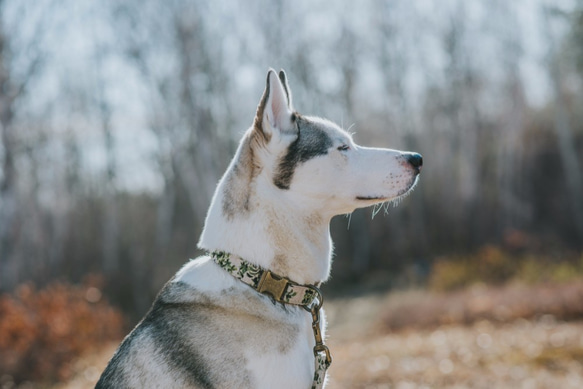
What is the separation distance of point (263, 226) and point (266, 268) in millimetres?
205

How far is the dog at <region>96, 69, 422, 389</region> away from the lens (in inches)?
100

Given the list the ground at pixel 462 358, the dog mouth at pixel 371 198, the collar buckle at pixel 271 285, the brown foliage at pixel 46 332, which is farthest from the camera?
the brown foliage at pixel 46 332

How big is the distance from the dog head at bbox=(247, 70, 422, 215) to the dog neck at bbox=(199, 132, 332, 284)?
0.11ft

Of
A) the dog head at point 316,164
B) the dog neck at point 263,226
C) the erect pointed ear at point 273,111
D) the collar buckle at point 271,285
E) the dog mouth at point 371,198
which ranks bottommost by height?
the collar buckle at point 271,285

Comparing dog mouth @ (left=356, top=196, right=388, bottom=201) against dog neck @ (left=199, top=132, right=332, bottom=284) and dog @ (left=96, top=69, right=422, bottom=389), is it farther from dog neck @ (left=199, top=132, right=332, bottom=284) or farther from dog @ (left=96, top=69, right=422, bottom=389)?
dog neck @ (left=199, top=132, right=332, bottom=284)

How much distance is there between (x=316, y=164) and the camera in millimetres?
2980

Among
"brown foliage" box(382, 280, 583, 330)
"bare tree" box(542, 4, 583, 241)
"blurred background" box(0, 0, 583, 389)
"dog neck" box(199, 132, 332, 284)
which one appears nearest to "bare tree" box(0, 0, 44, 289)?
"blurred background" box(0, 0, 583, 389)

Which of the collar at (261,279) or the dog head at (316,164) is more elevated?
the dog head at (316,164)

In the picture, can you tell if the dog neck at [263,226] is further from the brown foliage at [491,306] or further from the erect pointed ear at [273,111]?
the brown foliage at [491,306]

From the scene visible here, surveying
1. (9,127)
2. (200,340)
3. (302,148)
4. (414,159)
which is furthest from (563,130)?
(200,340)

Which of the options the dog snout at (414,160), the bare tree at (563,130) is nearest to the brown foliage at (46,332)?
the dog snout at (414,160)

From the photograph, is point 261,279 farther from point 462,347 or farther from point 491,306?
point 491,306

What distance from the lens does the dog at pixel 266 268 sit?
100 inches

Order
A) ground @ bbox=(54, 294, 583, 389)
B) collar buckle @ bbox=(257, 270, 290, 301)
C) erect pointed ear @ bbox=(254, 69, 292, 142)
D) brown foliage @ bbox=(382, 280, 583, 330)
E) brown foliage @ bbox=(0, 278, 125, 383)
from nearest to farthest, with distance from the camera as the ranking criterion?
collar buckle @ bbox=(257, 270, 290, 301) → erect pointed ear @ bbox=(254, 69, 292, 142) → ground @ bbox=(54, 294, 583, 389) → brown foliage @ bbox=(0, 278, 125, 383) → brown foliage @ bbox=(382, 280, 583, 330)
